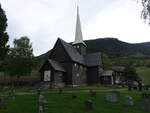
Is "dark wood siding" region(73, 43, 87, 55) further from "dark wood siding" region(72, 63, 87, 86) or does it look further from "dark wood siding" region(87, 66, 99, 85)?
"dark wood siding" region(72, 63, 87, 86)

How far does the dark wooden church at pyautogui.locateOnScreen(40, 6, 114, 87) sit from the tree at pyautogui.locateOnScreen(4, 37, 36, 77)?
3.23m

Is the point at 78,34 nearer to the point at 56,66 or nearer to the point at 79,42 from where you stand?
the point at 79,42

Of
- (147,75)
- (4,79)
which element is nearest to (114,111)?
(4,79)

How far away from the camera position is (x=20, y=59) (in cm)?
4019

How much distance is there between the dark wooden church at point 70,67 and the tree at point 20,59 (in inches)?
127

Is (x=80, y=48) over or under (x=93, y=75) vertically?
over

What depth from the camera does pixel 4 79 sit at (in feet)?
159

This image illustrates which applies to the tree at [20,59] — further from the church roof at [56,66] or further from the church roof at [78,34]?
the church roof at [78,34]

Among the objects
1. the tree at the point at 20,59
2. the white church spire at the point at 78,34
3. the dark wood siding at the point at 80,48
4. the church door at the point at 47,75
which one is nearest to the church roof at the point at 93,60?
the dark wood siding at the point at 80,48

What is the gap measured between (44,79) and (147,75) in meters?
53.1

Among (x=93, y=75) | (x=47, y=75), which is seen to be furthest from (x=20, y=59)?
(x=93, y=75)

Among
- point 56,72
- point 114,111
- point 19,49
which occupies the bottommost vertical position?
→ point 114,111

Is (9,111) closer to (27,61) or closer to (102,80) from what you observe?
(27,61)

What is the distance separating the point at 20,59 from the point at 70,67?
10700 millimetres
